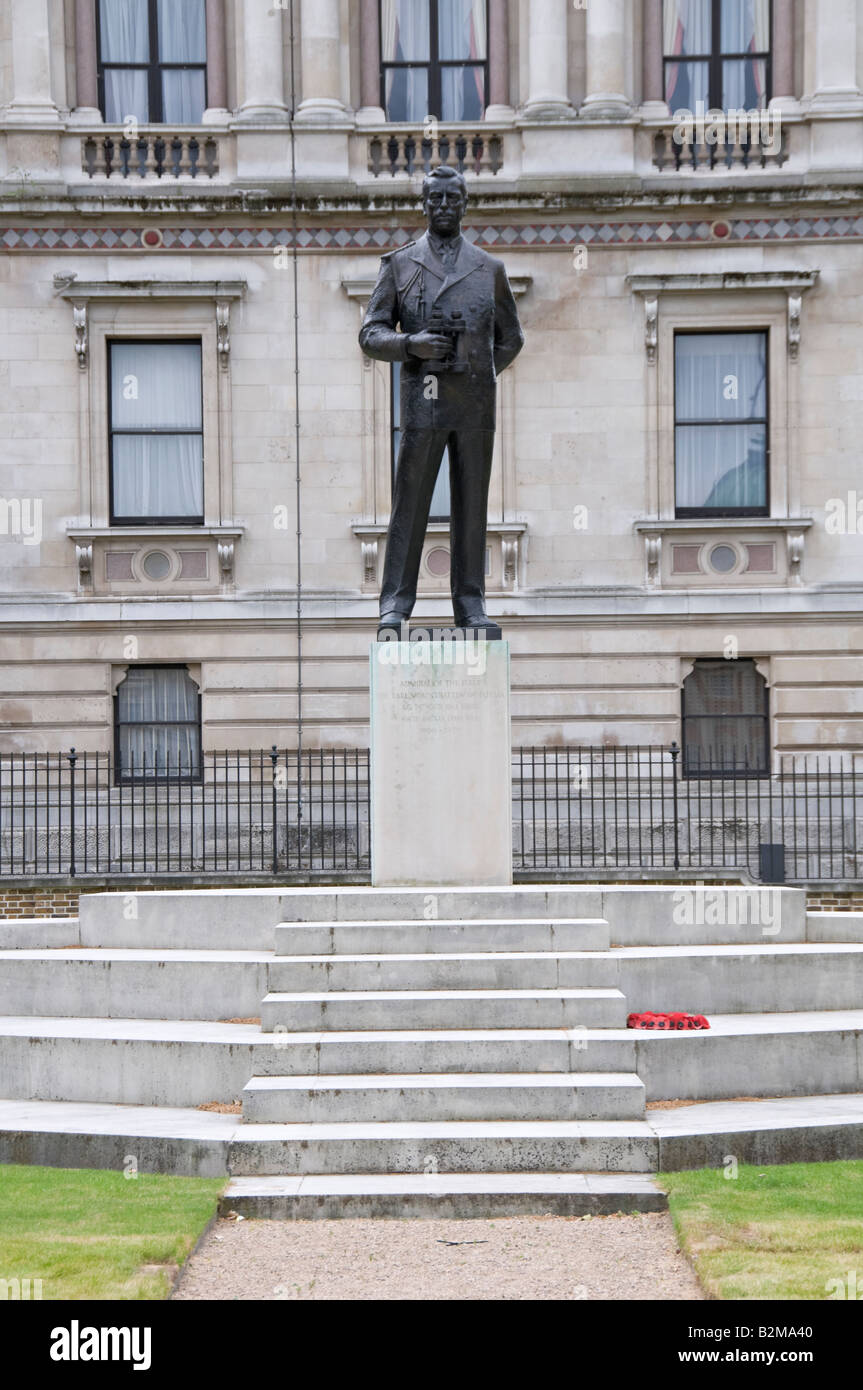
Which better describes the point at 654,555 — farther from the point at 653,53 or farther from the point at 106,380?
the point at 106,380

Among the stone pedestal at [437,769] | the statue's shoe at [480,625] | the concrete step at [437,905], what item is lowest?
the concrete step at [437,905]

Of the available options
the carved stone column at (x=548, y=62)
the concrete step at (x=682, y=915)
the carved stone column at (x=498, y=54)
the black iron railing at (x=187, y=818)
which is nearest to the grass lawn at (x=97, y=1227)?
the concrete step at (x=682, y=915)

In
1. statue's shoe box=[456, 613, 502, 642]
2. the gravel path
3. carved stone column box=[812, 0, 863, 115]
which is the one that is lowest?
the gravel path

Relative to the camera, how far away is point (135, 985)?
47.5 ft

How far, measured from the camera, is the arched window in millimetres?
Result: 29109

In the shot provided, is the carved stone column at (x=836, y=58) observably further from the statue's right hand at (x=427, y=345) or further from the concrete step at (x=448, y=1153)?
the concrete step at (x=448, y=1153)

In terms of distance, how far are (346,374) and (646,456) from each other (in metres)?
4.72

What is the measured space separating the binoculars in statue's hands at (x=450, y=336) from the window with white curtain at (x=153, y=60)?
16119mm

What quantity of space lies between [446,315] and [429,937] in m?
4.97

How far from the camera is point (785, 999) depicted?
47.7ft

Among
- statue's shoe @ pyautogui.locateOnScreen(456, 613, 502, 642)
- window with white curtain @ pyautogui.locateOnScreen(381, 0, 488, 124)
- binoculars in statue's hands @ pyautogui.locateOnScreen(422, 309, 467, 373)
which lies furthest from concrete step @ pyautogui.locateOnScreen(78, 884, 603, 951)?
window with white curtain @ pyautogui.locateOnScreen(381, 0, 488, 124)

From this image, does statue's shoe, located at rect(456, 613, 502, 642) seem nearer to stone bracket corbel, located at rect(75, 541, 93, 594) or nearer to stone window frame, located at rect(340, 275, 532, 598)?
stone window frame, located at rect(340, 275, 532, 598)

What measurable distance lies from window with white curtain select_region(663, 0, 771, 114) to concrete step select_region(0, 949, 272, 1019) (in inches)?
765

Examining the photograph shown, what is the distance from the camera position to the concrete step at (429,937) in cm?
1402
